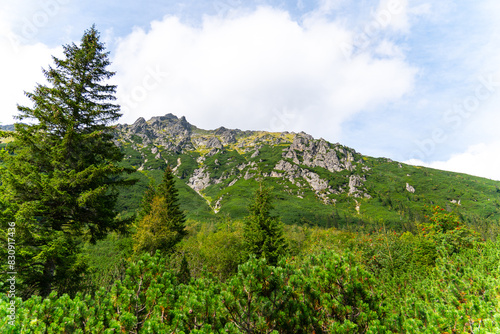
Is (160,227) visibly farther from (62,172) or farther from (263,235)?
(62,172)

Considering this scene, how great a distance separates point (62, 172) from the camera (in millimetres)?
9492

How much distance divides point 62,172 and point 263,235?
16451 millimetres

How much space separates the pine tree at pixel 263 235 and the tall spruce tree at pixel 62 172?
42.7 ft

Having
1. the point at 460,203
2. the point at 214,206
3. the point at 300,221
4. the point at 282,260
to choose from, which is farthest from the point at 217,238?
the point at 460,203

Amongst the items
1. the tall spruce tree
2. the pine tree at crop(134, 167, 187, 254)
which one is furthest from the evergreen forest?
the pine tree at crop(134, 167, 187, 254)

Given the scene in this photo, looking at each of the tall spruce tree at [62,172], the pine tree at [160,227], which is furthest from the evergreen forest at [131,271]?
the pine tree at [160,227]

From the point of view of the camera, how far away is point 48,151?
33.4ft

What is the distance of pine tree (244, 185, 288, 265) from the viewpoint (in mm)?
20953

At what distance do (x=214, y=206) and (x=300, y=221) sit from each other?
70414 mm

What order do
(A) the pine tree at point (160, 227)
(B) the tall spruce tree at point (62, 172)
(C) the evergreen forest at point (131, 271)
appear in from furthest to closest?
(A) the pine tree at point (160, 227) < (B) the tall spruce tree at point (62, 172) < (C) the evergreen forest at point (131, 271)

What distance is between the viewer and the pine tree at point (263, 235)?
20953 mm

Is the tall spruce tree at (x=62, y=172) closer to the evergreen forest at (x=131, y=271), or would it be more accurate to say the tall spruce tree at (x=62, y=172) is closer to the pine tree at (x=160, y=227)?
the evergreen forest at (x=131, y=271)

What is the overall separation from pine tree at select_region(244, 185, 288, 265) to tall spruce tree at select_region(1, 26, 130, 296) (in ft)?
42.7

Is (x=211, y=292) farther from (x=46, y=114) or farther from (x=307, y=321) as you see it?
(x=46, y=114)
